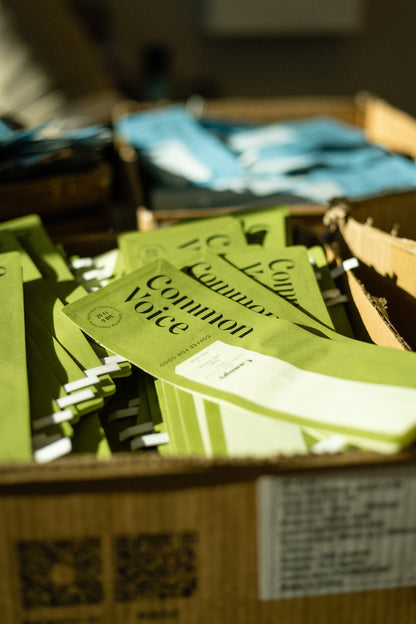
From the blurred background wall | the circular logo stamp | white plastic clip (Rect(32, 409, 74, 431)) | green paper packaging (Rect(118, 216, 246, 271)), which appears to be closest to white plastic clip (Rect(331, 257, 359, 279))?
green paper packaging (Rect(118, 216, 246, 271))

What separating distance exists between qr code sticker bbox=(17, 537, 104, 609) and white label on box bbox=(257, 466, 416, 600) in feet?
0.38

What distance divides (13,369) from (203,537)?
0.23m

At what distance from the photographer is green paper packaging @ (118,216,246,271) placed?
75 centimetres

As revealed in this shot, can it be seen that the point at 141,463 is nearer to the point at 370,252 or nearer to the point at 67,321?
the point at 67,321

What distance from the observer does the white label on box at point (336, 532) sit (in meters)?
0.40

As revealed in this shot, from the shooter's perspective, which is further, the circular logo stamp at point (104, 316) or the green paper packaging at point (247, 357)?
the circular logo stamp at point (104, 316)

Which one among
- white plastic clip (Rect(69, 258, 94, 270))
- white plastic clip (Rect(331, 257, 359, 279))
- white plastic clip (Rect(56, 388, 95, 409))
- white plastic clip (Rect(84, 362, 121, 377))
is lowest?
white plastic clip (Rect(56, 388, 95, 409))

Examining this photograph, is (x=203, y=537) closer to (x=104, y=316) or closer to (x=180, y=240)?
(x=104, y=316)

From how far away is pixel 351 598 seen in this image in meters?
0.44

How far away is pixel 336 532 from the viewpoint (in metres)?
0.41

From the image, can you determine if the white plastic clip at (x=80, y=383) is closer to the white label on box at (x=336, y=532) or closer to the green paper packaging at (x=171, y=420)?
the green paper packaging at (x=171, y=420)

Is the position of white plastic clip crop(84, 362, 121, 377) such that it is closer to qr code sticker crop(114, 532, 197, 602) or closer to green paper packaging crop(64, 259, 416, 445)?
green paper packaging crop(64, 259, 416, 445)

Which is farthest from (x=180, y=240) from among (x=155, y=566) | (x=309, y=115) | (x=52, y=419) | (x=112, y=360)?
(x=309, y=115)

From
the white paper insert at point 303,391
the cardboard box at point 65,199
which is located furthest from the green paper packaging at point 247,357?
the cardboard box at point 65,199
